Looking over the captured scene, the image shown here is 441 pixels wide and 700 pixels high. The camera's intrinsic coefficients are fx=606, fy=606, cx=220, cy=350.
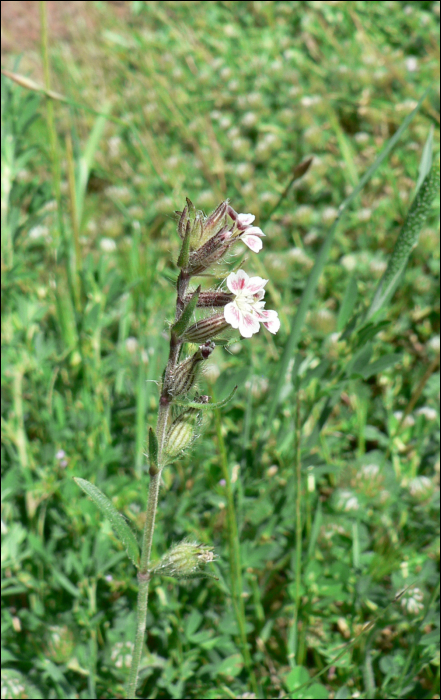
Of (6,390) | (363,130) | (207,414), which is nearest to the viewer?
(207,414)

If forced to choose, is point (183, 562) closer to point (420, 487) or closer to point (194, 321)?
point (194, 321)

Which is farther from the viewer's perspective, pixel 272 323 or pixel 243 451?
pixel 243 451

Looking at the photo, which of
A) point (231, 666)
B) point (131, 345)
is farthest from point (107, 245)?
point (231, 666)

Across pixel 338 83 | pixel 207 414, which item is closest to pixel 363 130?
pixel 338 83

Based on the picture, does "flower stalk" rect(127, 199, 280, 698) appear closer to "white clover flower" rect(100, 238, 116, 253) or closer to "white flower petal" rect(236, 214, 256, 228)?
"white flower petal" rect(236, 214, 256, 228)

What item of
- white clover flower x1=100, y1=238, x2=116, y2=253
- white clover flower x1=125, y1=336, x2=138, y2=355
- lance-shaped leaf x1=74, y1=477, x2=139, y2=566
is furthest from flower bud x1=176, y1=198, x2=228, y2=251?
white clover flower x1=100, y1=238, x2=116, y2=253

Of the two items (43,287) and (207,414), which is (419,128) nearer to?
(43,287)
